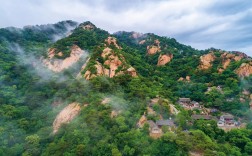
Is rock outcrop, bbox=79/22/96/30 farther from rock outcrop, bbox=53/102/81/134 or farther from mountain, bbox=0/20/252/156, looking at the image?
rock outcrop, bbox=53/102/81/134

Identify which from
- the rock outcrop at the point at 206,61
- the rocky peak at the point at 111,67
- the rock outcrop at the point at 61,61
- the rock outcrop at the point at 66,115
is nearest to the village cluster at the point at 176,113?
the rock outcrop at the point at 66,115

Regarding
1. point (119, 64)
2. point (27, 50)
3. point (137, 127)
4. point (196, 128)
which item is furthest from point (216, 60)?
point (27, 50)

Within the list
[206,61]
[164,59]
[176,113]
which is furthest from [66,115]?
[164,59]

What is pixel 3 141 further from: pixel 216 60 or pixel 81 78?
pixel 216 60

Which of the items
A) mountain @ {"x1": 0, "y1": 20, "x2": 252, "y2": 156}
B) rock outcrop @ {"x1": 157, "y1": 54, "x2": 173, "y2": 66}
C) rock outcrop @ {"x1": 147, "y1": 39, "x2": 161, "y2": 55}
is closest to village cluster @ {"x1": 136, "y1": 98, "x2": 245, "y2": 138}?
mountain @ {"x1": 0, "y1": 20, "x2": 252, "y2": 156}

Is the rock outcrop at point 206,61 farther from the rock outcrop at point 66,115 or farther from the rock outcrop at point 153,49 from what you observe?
the rock outcrop at point 66,115

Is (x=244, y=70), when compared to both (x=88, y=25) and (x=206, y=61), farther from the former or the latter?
(x=88, y=25)
